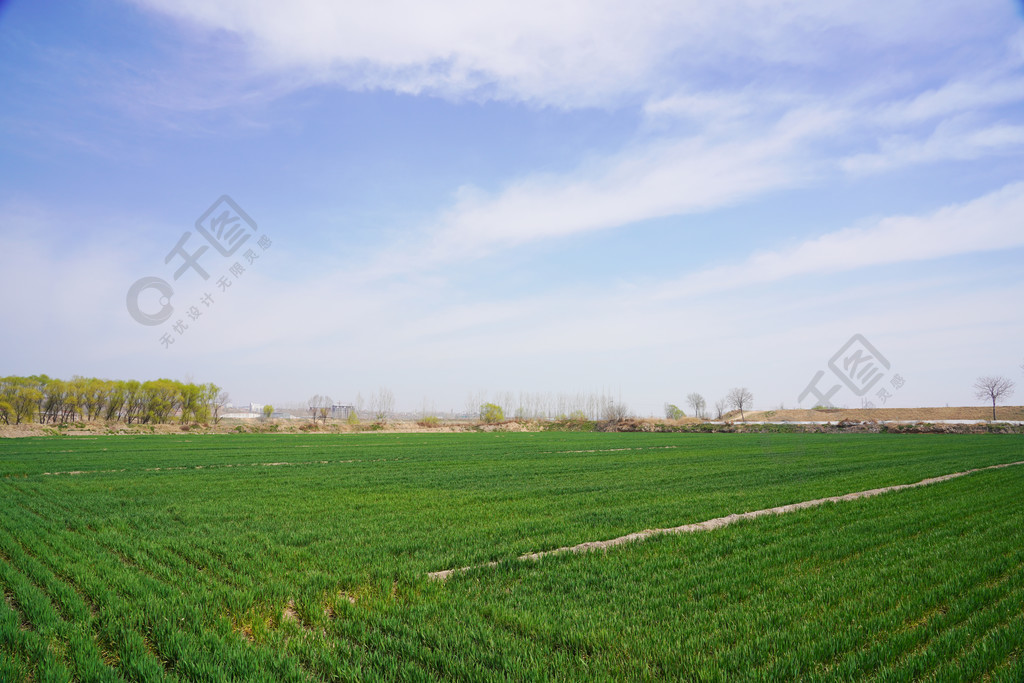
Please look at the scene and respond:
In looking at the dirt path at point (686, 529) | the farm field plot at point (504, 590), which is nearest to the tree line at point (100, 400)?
the farm field plot at point (504, 590)

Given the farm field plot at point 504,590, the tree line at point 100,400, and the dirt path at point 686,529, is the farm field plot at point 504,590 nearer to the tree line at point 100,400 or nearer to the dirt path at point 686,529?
the dirt path at point 686,529

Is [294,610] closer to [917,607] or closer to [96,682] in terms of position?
[96,682]

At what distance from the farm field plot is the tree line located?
9789 cm

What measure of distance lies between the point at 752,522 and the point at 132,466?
102ft

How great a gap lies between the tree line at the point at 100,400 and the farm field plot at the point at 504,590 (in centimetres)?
9789

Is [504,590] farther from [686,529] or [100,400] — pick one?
[100,400]

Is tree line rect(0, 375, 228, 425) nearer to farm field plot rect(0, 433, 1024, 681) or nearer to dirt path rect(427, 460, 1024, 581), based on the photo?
farm field plot rect(0, 433, 1024, 681)

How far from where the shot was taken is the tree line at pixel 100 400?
89.3 meters

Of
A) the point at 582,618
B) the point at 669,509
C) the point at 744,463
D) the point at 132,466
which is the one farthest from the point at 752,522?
the point at 132,466

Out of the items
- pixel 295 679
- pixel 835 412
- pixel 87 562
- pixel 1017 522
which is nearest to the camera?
pixel 295 679

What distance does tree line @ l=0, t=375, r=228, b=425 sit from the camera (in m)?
89.3

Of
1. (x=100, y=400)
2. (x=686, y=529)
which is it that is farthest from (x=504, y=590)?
(x=100, y=400)

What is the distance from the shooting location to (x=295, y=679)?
17.9 ft

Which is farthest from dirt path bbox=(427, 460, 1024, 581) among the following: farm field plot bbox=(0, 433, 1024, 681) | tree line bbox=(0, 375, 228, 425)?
tree line bbox=(0, 375, 228, 425)
